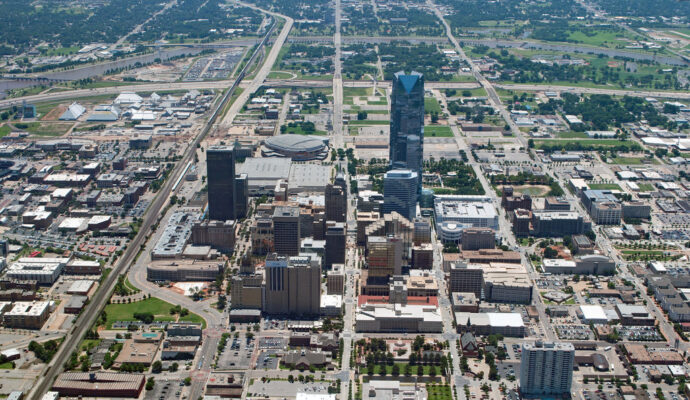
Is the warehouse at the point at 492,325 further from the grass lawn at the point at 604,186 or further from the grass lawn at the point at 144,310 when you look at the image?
the grass lawn at the point at 604,186

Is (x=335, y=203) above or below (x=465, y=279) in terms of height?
above

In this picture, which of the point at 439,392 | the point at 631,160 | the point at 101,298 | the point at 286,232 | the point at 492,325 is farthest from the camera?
the point at 631,160

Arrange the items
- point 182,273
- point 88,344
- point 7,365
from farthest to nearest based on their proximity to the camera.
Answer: point 182,273
point 88,344
point 7,365

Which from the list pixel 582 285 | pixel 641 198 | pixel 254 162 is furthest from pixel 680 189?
pixel 254 162

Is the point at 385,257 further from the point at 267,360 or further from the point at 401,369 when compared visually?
the point at 267,360

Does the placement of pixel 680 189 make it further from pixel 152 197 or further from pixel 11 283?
pixel 11 283

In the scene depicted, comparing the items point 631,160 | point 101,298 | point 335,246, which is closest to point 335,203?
point 335,246

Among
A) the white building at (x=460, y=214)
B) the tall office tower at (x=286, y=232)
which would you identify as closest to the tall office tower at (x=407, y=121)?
the white building at (x=460, y=214)
